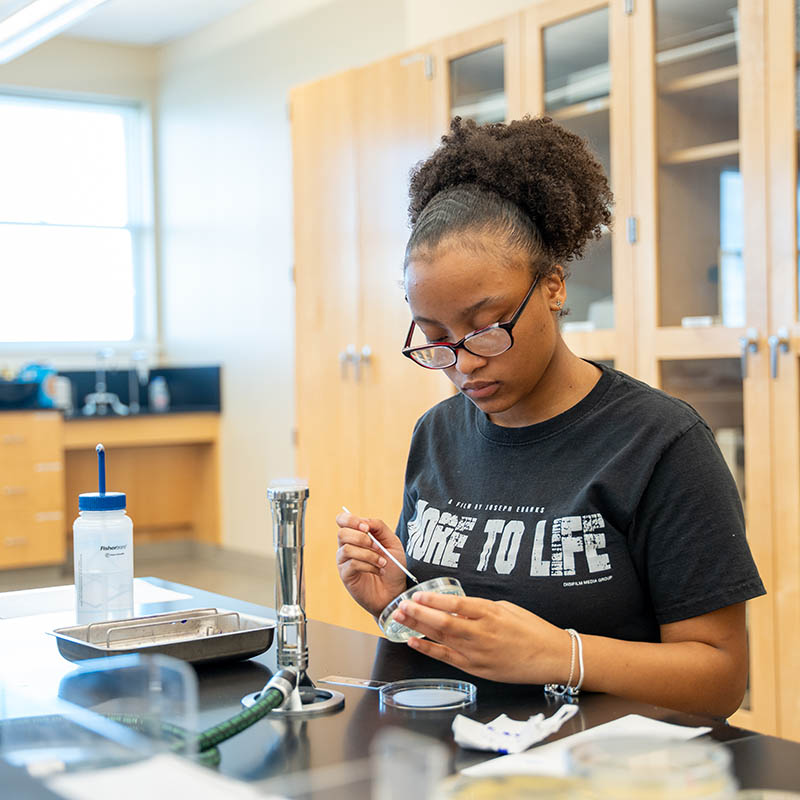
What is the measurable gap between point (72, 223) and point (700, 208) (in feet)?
15.9

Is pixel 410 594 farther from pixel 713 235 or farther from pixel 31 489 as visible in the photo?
pixel 31 489

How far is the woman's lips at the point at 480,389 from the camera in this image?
140 centimetres

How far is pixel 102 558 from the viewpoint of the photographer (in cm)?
137

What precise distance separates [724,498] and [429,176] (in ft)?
1.98

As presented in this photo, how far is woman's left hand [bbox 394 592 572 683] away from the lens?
3.48 ft

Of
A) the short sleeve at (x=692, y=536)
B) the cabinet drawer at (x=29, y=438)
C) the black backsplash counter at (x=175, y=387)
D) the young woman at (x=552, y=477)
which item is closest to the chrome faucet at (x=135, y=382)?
the black backsplash counter at (x=175, y=387)

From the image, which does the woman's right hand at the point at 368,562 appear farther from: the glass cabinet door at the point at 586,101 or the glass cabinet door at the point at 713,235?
the glass cabinet door at the point at 586,101

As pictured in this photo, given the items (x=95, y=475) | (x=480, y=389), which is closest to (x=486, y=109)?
(x=480, y=389)

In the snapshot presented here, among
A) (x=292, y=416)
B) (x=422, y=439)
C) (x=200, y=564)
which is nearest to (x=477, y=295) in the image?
(x=422, y=439)

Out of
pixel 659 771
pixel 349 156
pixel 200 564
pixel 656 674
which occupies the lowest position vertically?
pixel 200 564

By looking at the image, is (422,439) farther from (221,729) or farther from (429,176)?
(221,729)

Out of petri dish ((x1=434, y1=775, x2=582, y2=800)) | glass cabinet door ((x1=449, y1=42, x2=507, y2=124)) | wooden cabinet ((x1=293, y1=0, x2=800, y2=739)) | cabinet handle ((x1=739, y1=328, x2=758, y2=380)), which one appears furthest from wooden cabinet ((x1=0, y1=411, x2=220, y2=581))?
petri dish ((x1=434, y1=775, x2=582, y2=800))

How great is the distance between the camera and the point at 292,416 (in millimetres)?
5738

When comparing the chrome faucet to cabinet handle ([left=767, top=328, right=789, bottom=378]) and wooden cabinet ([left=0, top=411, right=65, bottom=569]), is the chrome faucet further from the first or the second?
cabinet handle ([left=767, top=328, right=789, bottom=378])
